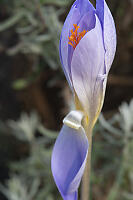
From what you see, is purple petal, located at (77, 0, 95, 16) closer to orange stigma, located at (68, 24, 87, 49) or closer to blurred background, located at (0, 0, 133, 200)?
orange stigma, located at (68, 24, 87, 49)

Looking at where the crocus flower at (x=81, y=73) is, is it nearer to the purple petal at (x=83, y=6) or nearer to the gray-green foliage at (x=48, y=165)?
the purple petal at (x=83, y=6)

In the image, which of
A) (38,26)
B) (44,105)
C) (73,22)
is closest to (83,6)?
(73,22)

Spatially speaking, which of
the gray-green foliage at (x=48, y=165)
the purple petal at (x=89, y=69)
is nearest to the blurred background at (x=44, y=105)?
the gray-green foliage at (x=48, y=165)

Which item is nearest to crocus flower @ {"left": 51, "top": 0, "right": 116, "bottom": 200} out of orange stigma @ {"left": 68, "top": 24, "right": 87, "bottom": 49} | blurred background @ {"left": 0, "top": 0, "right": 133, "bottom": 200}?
orange stigma @ {"left": 68, "top": 24, "right": 87, "bottom": 49}

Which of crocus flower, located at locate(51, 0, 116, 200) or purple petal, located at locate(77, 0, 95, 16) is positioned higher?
purple petal, located at locate(77, 0, 95, 16)

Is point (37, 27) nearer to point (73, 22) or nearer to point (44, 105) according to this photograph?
point (44, 105)

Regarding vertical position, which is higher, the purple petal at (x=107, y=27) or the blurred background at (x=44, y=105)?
the purple petal at (x=107, y=27)
